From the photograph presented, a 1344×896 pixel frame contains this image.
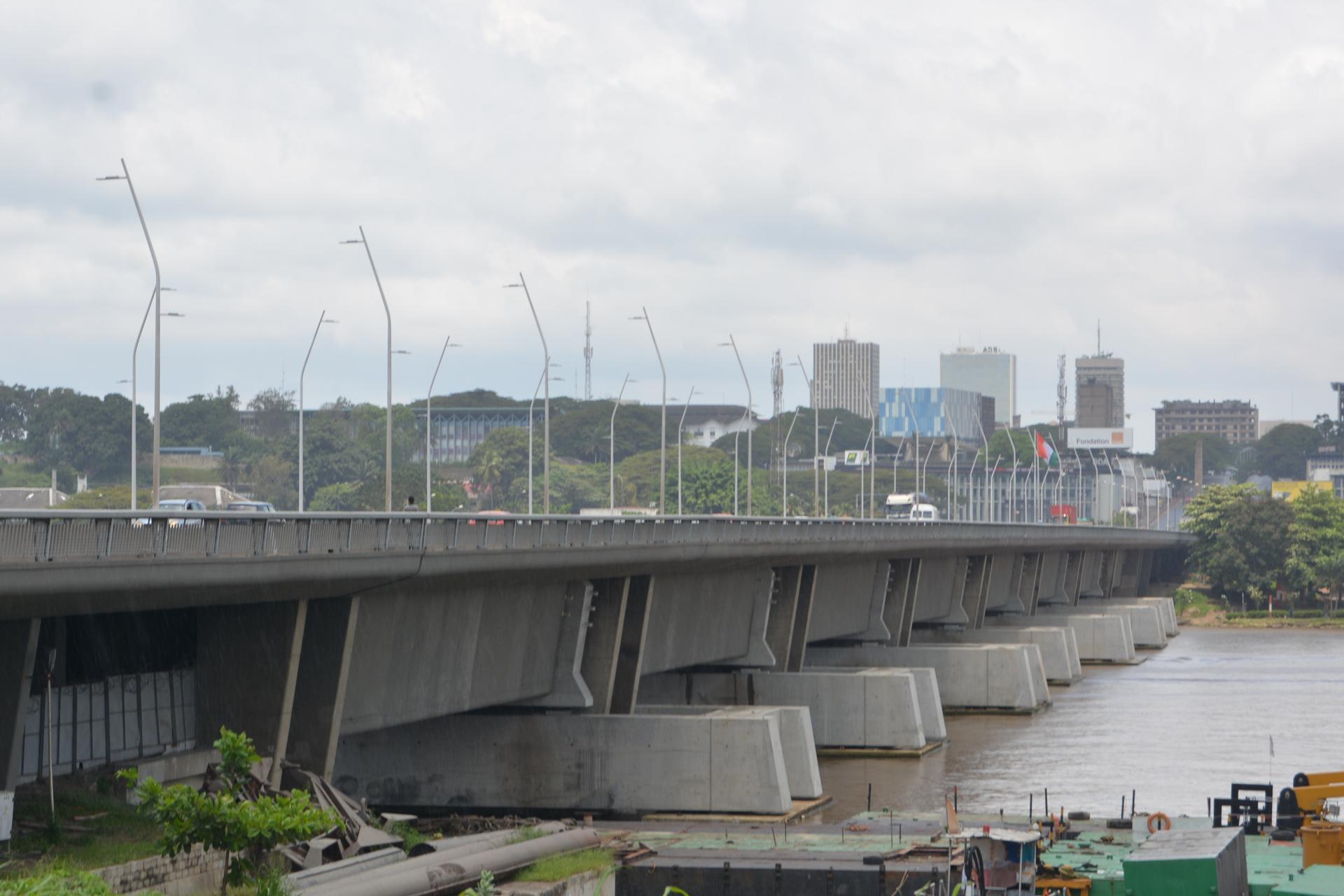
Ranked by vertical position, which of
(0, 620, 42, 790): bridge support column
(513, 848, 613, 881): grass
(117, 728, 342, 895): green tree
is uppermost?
(0, 620, 42, 790): bridge support column

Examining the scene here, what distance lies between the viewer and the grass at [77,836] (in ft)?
95.7

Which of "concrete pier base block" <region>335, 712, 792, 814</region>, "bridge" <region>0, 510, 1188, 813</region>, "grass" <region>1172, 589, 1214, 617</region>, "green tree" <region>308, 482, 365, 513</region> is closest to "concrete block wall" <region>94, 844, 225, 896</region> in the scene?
"bridge" <region>0, 510, 1188, 813</region>

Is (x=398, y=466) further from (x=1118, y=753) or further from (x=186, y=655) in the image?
(x=186, y=655)

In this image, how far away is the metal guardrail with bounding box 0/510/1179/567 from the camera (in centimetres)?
2780

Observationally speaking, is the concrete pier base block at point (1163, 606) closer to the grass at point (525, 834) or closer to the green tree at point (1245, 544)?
the green tree at point (1245, 544)

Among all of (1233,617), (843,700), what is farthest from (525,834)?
(1233,617)

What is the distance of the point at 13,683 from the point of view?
3044 centimetres

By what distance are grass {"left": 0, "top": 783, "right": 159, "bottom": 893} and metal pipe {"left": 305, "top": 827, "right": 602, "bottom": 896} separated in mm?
3135

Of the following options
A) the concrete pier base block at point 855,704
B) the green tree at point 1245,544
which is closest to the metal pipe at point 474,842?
the concrete pier base block at point 855,704

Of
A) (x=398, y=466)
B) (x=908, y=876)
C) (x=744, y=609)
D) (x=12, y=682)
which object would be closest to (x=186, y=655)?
(x=12, y=682)

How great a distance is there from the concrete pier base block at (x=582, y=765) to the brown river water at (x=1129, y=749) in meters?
3.65

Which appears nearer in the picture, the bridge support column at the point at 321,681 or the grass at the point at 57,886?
the grass at the point at 57,886

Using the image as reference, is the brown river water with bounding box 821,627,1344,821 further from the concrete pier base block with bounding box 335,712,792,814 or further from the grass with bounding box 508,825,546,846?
the grass with bounding box 508,825,546,846

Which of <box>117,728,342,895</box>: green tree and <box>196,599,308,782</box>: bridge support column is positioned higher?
<box>196,599,308,782</box>: bridge support column
